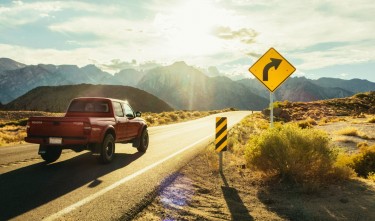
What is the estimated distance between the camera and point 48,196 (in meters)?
6.57

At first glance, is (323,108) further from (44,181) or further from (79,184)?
(44,181)

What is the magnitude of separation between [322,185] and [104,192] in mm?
4664

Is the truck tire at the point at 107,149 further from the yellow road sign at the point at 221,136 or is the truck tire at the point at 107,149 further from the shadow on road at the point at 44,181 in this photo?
the yellow road sign at the point at 221,136

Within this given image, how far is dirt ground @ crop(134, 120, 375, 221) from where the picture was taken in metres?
5.90

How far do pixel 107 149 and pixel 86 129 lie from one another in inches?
53.3

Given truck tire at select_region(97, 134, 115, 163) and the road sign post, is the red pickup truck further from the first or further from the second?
the road sign post

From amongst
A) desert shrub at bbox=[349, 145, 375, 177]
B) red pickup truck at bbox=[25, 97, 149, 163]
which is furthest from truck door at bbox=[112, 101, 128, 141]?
desert shrub at bbox=[349, 145, 375, 177]

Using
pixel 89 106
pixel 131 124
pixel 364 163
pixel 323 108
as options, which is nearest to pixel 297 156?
pixel 364 163

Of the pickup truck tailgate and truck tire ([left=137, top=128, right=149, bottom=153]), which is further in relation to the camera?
truck tire ([left=137, top=128, right=149, bottom=153])

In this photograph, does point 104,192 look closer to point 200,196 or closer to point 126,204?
point 126,204

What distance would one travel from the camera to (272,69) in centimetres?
1103

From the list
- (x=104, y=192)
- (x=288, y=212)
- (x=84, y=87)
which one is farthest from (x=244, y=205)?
(x=84, y=87)

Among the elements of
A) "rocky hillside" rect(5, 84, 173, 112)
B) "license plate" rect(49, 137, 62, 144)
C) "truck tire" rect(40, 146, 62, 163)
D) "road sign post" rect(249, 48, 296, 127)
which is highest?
"rocky hillside" rect(5, 84, 173, 112)

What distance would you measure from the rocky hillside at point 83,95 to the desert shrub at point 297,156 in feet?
403
